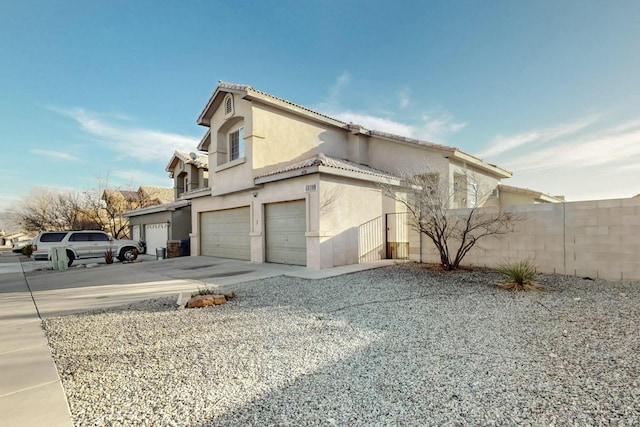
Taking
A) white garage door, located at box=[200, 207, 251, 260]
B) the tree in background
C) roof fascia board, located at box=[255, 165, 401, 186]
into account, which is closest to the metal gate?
roof fascia board, located at box=[255, 165, 401, 186]

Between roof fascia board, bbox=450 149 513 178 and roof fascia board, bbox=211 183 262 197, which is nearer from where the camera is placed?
roof fascia board, bbox=211 183 262 197

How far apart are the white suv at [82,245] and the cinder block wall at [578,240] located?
62.5 ft

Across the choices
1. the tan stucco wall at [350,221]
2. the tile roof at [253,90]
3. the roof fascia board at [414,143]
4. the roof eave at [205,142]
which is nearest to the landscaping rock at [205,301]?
the tan stucco wall at [350,221]

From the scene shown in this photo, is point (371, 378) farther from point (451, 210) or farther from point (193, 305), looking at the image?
point (451, 210)

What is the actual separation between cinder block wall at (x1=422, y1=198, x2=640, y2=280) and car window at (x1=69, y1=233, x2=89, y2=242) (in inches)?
818

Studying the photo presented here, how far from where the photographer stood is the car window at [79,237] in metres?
17.0

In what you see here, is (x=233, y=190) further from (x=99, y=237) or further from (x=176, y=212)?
(x=99, y=237)

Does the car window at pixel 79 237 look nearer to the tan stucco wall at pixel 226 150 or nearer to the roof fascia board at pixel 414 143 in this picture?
the tan stucco wall at pixel 226 150

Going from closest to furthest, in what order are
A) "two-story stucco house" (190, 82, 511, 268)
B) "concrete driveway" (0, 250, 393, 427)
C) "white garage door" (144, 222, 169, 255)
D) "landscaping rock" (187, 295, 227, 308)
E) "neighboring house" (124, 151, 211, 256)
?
"concrete driveway" (0, 250, 393, 427) < "landscaping rock" (187, 295, 227, 308) < "two-story stucco house" (190, 82, 511, 268) < "neighboring house" (124, 151, 211, 256) < "white garage door" (144, 222, 169, 255)

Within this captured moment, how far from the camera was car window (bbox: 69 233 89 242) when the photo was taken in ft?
55.7

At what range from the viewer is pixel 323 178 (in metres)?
10.8

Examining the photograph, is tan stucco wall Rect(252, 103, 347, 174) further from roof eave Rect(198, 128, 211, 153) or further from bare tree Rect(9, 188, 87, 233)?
bare tree Rect(9, 188, 87, 233)

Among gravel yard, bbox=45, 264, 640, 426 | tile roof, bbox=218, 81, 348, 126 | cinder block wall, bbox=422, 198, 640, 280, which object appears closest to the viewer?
gravel yard, bbox=45, 264, 640, 426

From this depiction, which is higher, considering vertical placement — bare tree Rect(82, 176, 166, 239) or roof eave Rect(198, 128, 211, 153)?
roof eave Rect(198, 128, 211, 153)
